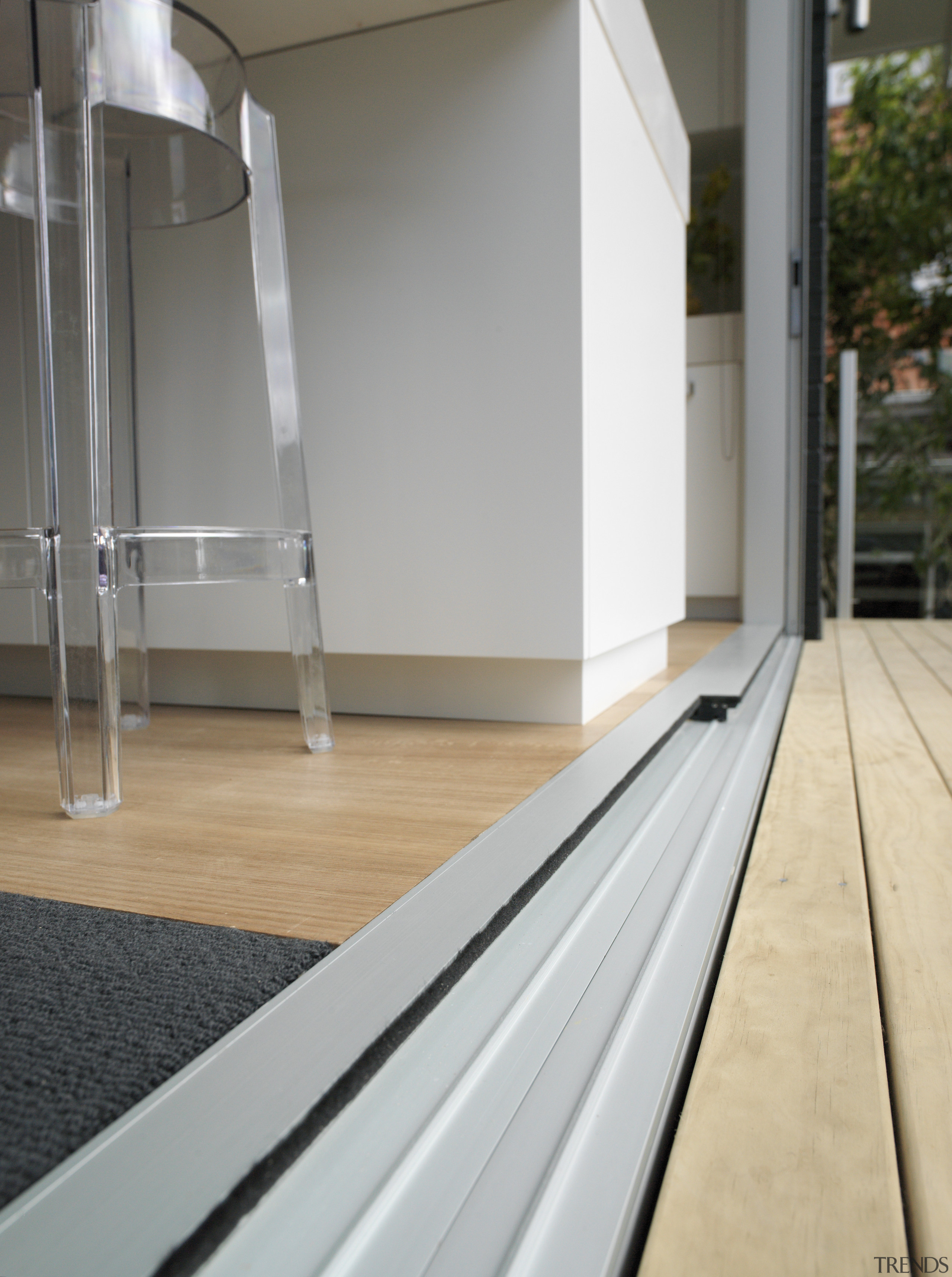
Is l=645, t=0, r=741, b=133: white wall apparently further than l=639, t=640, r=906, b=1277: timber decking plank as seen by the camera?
Yes

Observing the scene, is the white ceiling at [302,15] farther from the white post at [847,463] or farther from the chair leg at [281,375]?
the white post at [847,463]

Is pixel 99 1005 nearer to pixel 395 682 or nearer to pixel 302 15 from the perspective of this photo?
pixel 395 682

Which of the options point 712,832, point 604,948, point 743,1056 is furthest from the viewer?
point 712,832

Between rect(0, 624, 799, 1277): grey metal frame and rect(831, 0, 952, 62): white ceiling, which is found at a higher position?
rect(831, 0, 952, 62): white ceiling

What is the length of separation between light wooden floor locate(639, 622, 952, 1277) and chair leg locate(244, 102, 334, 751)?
0.52m

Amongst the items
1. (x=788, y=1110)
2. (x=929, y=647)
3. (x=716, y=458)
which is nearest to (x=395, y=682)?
(x=788, y=1110)

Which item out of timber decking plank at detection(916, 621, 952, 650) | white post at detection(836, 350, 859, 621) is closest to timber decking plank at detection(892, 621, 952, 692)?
timber decking plank at detection(916, 621, 952, 650)

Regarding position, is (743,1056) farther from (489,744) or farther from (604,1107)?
(489,744)

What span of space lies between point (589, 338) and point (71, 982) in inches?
36.7

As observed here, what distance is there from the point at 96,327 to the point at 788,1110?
759 millimetres

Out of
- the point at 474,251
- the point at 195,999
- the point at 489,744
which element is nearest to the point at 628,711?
the point at 489,744

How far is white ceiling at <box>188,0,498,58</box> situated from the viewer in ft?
3.58

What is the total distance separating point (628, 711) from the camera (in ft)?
4.23

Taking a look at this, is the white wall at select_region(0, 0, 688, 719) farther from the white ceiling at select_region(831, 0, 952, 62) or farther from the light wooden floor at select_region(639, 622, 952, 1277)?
the white ceiling at select_region(831, 0, 952, 62)
